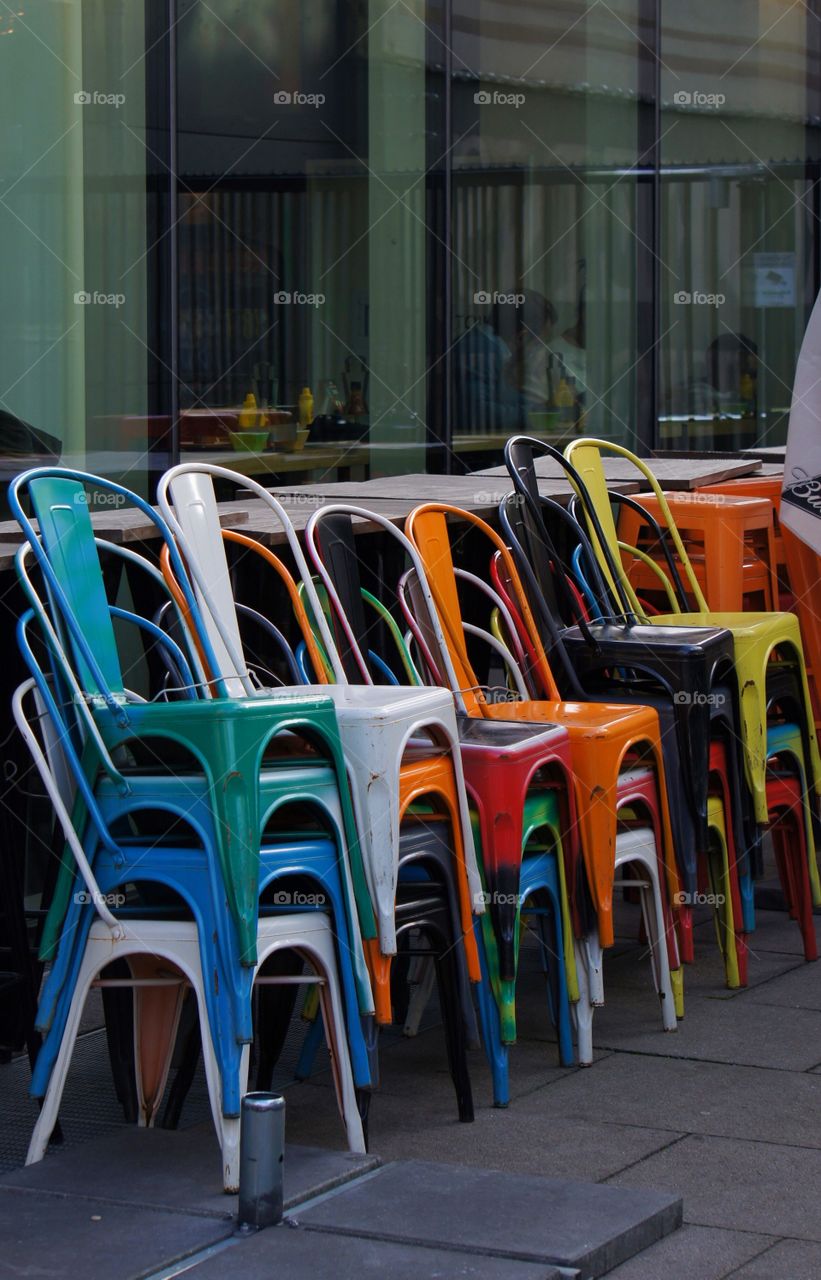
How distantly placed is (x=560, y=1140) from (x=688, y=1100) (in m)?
0.38

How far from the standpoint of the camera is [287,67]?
6.79m

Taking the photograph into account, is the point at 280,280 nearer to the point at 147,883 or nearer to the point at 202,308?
the point at 202,308

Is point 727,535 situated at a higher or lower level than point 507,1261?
higher

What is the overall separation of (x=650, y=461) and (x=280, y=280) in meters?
1.44

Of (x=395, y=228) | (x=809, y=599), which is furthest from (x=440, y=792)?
(x=395, y=228)

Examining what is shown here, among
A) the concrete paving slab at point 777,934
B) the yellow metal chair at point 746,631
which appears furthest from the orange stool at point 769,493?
the concrete paving slab at point 777,934

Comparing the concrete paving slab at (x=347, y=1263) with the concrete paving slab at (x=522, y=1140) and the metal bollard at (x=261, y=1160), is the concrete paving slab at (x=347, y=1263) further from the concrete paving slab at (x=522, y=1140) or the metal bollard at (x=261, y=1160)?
the concrete paving slab at (x=522, y=1140)

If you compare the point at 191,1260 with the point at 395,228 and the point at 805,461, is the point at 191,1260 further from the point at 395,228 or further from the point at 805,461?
the point at 395,228

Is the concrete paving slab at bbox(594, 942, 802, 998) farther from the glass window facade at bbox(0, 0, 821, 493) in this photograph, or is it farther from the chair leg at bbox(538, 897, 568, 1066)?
the glass window facade at bbox(0, 0, 821, 493)

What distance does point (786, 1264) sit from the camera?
3043 millimetres

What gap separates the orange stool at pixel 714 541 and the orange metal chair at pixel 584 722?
1185 millimetres

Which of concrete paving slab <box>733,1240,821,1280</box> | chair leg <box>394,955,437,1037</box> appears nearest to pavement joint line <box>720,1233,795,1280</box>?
concrete paving slab <box>733,1240,821,1280</box>

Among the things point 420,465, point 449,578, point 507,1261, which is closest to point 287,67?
point 420,465

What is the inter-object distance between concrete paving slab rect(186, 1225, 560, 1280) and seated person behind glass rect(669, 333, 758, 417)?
731 centimetres
